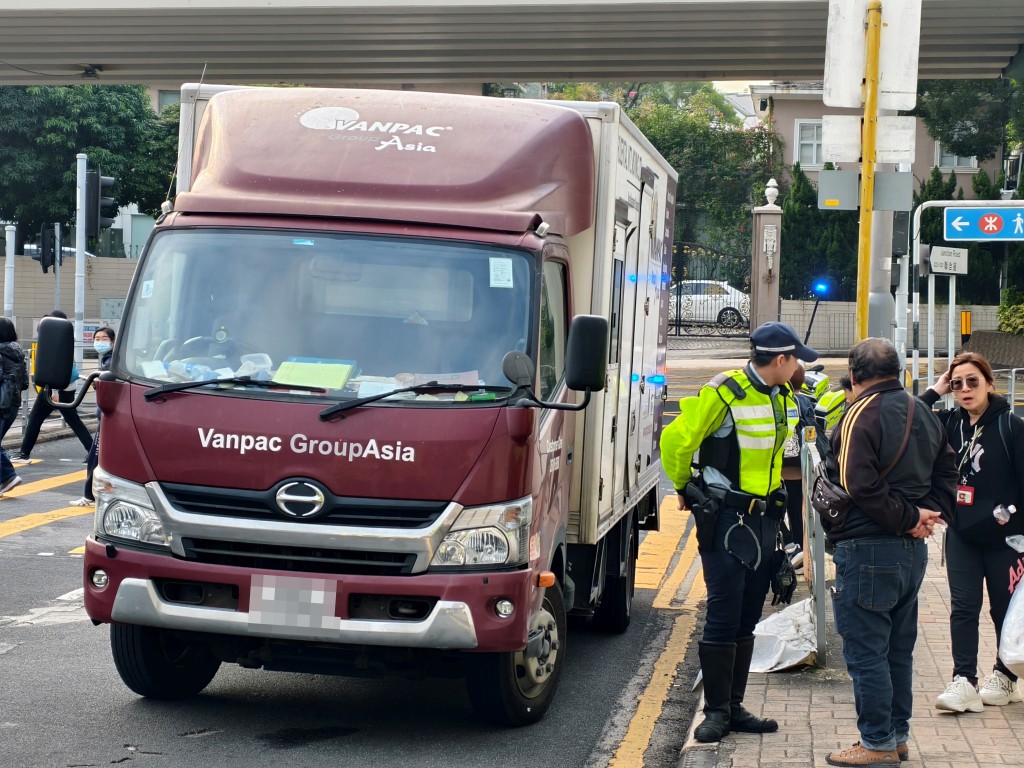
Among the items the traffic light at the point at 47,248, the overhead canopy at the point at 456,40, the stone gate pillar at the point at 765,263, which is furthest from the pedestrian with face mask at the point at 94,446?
the stone gate pillar at the point at 765,263

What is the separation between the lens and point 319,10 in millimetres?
23047

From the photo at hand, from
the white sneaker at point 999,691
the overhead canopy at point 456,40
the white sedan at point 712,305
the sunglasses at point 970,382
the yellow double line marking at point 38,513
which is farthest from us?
the white sedan at point 712,305

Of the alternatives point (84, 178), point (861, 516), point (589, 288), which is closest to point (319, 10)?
point (84, 178)

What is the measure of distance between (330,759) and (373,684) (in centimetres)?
136

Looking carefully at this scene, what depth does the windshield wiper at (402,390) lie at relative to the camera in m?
5.75

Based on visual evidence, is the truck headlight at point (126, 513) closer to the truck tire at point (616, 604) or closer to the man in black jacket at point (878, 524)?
the man in black jacket at point (878, 524)

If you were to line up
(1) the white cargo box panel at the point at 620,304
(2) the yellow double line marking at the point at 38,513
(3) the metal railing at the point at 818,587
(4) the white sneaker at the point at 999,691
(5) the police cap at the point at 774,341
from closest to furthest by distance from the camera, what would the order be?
(5) the police cap at the point at 774,341 < (4) the white sneaker at the point at 999,691 < (1) the white cargo box panel at the point at 620,304 < (3) the metal railing at the point at 818,587 < (2) the yellow double line marking at the point at 38,513

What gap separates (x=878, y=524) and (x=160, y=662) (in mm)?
3359

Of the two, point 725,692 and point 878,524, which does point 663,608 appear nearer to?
point 725,692

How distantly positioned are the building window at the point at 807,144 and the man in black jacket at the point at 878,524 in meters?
44.8

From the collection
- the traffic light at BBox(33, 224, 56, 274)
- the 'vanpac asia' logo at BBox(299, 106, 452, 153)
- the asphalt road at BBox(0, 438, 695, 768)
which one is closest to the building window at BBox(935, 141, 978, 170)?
the traffic light at BBox(33, 224, 56, 274)

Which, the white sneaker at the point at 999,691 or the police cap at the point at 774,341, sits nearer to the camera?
the police cap at the point at 774,341

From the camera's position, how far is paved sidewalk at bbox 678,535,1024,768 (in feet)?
19.1

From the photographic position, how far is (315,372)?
5.98m
